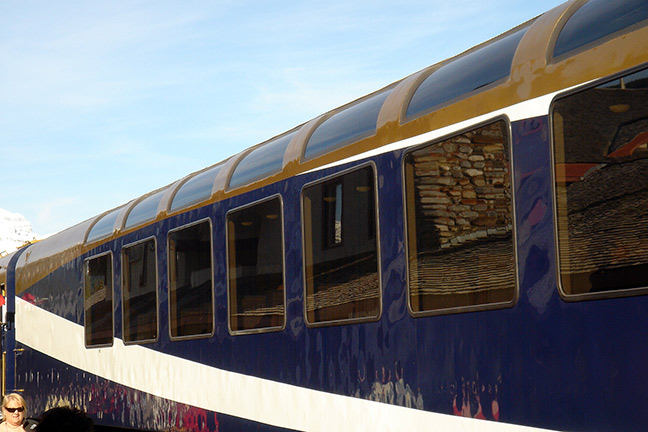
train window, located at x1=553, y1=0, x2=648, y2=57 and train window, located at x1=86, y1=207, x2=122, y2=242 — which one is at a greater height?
train window, located at x1=553, y1=0, x2=648, y2=57

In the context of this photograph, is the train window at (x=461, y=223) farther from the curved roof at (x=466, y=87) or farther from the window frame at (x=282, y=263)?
the window frame at (x=282, y=263)

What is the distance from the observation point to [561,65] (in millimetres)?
5035

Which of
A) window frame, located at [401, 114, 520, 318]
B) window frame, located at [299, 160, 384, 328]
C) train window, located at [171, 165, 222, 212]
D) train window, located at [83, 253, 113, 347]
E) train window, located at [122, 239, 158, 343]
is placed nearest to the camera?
window frame, located at [401, 114, 520, 318]

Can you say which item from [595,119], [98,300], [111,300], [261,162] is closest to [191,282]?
[261,162]

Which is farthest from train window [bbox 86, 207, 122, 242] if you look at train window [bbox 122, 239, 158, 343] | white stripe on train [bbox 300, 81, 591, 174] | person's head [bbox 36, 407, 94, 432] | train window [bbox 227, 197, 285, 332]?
person's head [bbox 36, 407, 94, 432]

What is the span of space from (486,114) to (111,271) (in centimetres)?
724

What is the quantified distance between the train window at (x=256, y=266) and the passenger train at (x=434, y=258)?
21 millimetres

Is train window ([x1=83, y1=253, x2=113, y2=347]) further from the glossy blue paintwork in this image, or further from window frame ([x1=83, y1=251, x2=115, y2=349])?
the glossy blue paintwork

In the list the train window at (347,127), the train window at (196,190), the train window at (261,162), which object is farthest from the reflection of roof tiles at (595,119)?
the train window at (196,190)

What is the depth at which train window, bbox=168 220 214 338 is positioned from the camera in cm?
930

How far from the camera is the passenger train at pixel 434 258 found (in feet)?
15.2

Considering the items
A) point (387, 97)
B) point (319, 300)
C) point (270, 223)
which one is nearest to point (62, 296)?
point (270, 223)

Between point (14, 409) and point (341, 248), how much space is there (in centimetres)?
268

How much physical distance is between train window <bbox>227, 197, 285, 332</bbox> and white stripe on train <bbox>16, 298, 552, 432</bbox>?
53cm
